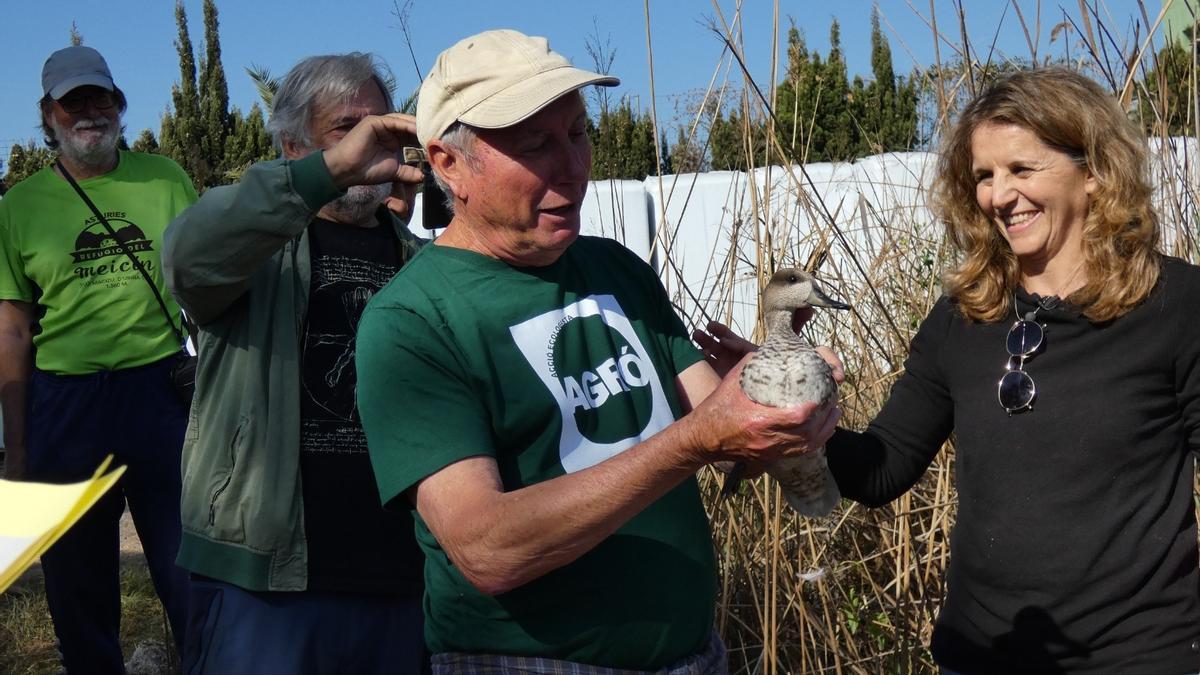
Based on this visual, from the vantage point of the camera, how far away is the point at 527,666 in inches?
68.4

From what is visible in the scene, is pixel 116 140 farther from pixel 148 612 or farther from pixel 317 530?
pixel 148 612

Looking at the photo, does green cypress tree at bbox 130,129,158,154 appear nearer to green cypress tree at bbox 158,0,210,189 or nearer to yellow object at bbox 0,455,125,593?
green cypress tree at bbox 158,0,210,189

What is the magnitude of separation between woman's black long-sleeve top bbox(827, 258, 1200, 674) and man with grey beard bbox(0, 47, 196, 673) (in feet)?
8.03

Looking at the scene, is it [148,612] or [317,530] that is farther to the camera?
[148,612]

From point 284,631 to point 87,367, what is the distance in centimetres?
172

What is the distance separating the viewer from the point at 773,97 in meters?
2.79

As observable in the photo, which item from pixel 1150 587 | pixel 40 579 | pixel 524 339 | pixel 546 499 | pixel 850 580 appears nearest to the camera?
pixel 546 499

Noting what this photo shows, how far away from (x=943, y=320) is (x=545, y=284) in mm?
819

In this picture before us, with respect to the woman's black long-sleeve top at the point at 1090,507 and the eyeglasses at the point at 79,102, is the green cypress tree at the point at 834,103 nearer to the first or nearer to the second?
the eyeglasses at the point at 79,102

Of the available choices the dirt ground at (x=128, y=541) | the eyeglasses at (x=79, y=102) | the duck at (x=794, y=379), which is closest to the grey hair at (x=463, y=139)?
the duck at (x=794, y=379)

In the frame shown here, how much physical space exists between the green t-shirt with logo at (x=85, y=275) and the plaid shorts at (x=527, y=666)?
221 cm

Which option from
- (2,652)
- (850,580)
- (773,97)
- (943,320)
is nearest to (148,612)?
(2,652)

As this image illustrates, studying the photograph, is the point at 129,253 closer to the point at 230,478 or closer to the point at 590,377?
the point at 230,478

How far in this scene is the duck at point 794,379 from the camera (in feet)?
5.50
